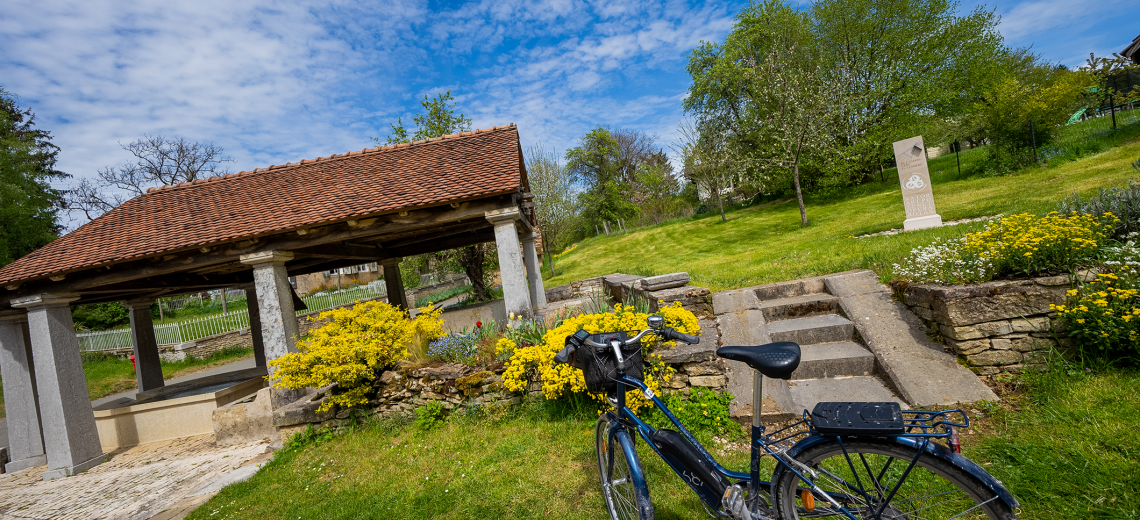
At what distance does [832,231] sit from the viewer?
11148 millimetres

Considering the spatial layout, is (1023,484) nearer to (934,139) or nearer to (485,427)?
(485,427)

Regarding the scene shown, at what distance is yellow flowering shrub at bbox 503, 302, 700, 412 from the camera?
4090 mm

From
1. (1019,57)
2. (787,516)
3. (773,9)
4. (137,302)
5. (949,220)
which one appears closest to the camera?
(787,516)

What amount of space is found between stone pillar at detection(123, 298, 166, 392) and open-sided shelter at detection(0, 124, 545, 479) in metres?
1.56

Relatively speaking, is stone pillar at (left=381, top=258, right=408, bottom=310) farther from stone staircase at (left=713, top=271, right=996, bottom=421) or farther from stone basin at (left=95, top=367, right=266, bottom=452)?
stone staircase at (left=713, top=271, right=996, bottom=421)

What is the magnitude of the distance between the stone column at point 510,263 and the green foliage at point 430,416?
1.71 meters

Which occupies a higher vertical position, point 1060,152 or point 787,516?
point 1060,152

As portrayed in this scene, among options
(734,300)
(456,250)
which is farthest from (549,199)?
(734,300)

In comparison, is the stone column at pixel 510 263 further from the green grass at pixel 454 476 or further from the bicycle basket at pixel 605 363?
the bicycle basket at pixel 605 363

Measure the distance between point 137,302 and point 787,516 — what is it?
43.2 ft

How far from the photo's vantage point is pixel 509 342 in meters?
5.20

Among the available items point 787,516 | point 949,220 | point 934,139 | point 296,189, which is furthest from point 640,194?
point 787,516

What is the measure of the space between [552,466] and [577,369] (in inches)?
35.4

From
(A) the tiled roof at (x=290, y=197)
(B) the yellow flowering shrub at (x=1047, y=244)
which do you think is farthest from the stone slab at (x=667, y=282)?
(B) the yellow flowering shrub at (x=1047, y=244)
